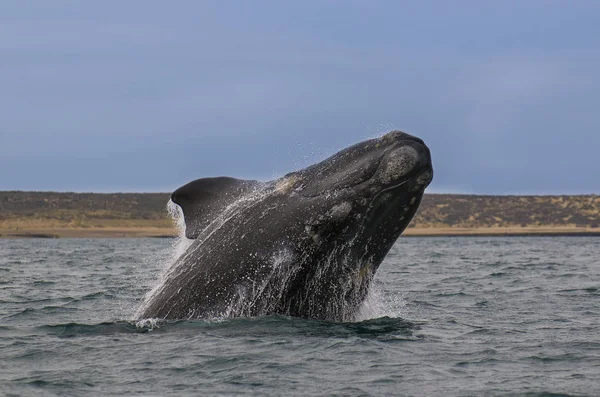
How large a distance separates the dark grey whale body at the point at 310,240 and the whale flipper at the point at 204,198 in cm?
21

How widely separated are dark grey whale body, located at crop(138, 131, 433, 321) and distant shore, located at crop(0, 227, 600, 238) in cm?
6787

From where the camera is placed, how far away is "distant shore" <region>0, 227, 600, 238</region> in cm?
7969

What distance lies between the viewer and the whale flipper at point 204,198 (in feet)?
32.9

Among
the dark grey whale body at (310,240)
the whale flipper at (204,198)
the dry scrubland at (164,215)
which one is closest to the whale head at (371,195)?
the dark grey whale body at (310,240)

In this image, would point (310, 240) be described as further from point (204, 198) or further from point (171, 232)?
point (171, 232)

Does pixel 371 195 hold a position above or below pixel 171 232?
above

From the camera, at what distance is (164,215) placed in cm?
9706

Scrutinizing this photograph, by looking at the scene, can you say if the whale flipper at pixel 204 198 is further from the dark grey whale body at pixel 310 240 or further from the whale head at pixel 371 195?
the whale head at pixel 371 195

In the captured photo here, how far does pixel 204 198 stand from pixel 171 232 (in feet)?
240

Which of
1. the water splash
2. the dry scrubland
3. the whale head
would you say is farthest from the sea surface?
the dry scrubland

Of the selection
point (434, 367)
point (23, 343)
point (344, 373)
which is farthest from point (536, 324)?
point (23, 343)

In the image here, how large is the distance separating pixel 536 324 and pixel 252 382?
16.6ft

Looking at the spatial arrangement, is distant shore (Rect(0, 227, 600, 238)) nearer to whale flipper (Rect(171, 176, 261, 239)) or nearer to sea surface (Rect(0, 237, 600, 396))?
sea surface (Rect(0, 237, 600, 396))

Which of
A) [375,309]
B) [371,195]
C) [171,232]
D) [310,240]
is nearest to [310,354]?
[310,240]
